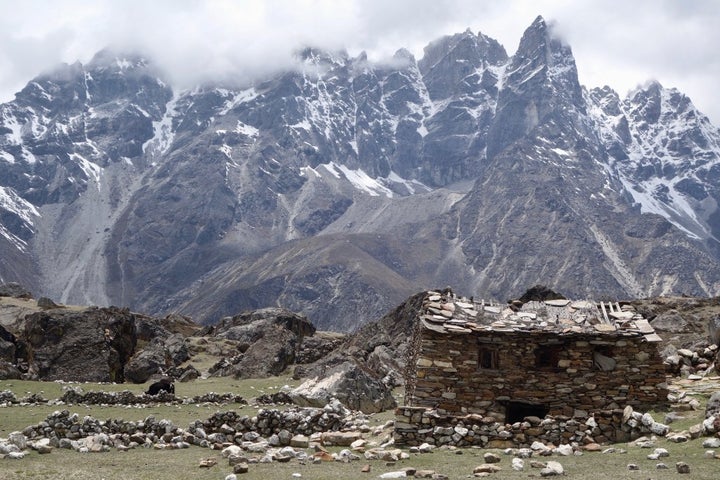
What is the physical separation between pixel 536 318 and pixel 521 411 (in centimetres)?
379

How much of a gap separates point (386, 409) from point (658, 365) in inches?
522

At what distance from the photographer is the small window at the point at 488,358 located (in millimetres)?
27784

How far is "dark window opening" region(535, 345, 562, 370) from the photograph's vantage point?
27.8 metres

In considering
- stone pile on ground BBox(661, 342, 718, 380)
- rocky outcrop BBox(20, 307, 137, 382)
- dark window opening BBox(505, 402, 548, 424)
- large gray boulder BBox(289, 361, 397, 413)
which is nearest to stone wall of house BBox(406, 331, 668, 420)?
dark window opening BBox(505, 402, 548, 424)

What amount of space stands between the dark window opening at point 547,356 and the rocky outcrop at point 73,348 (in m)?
36.4

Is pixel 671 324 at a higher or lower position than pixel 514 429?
higher

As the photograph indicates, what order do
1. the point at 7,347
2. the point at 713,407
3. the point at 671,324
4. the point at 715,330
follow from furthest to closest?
the point at 671,324 < the point at 7,347 < the point at 715,330 < the point at 713,407

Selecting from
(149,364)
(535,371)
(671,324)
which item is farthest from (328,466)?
(671,324)

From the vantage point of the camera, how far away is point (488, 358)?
2797cm

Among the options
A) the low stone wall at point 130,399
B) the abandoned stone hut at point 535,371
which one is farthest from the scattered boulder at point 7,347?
the abandoned stone hut at point 535,371

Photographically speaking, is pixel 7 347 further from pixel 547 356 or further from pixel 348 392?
pixel 547 356

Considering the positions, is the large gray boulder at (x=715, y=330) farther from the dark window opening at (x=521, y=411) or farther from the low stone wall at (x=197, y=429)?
the low stone wall at (x=197, y=429)

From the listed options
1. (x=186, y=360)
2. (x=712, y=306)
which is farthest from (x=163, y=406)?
(x=712, y=306)

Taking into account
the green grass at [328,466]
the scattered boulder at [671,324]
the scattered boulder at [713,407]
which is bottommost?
the green grass at [328,466]
